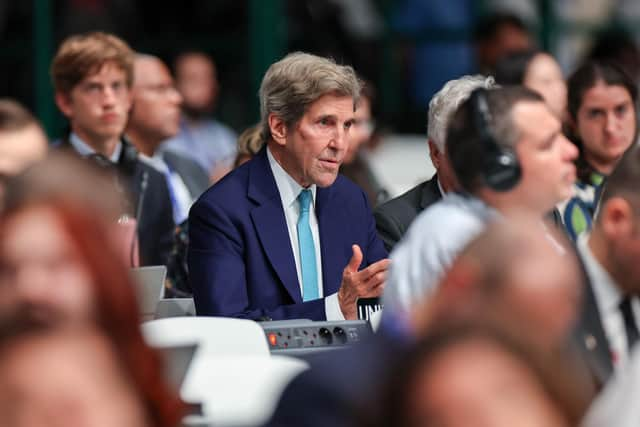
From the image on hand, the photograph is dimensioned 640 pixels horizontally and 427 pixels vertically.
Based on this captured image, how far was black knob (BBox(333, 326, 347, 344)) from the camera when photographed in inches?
138

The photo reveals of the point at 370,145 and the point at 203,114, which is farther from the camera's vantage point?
the point at 370,145

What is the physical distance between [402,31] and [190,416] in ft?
25.9

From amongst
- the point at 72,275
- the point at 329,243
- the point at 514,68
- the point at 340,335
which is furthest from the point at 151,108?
the point at 72,275

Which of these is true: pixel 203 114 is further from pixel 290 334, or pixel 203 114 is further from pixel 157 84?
pixel 290 334

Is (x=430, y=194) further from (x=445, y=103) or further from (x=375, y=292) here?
(x=375, y=292)

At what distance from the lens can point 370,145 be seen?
29.6ft

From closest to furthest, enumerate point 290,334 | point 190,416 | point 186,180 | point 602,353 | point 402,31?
point 190,416, point 602,353, point 290,334, point 186,180, point 402,31

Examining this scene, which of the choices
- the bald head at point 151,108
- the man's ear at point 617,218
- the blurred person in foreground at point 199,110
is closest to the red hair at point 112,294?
the man's ear at point 617,218

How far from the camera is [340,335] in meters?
3.54

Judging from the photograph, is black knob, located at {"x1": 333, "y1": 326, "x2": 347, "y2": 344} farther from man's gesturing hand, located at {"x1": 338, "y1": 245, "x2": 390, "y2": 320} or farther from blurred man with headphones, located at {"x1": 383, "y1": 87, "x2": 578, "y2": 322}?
blurred man with headphones, located at {"x1": 383, "y1": 87, "x2": 578, "y2": 322}

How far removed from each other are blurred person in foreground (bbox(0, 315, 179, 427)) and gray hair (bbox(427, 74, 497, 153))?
250 cm

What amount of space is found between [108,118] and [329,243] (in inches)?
66.0

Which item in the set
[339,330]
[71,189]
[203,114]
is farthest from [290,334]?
[203,114]

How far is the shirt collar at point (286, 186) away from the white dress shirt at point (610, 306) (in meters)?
1.43
